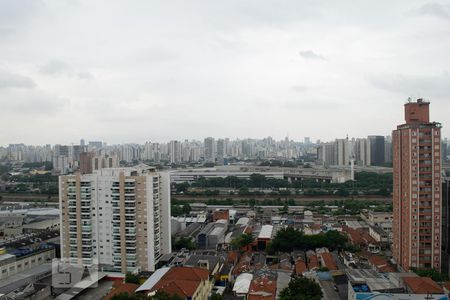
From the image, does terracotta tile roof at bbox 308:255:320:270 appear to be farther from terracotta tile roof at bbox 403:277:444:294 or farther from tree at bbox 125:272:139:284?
tree at bbox 125:272:139:284

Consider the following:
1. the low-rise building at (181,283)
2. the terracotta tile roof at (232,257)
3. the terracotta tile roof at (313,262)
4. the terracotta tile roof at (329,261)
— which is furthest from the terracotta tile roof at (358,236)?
the low-rise building at (181,283)

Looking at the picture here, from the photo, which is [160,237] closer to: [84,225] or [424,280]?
[84,225]

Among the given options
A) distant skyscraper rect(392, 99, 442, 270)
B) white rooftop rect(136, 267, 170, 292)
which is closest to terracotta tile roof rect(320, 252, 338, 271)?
distant skyscraper rect(392, 99, 442, 270)

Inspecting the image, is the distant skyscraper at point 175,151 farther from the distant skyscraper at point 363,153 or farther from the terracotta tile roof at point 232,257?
the terracotta tile roof at point 232,257

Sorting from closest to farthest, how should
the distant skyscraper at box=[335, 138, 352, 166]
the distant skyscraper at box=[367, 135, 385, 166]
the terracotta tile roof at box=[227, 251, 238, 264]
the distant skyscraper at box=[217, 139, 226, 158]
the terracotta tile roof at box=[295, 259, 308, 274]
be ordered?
1. the terracotta tile roof at box=[295, 259, 308, 274]
2. the terracotta tile roof at box=[227, 251, 238, 264]
3. the distant skyscraper at box=[335, 138, 352, 166]
4. the distant skyscraper at box=[367, 135, 385, 166]
5. the distant skyscraper at box=[217, 139, 226, 158]

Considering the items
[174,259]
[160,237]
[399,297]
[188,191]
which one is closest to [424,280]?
[399,297]

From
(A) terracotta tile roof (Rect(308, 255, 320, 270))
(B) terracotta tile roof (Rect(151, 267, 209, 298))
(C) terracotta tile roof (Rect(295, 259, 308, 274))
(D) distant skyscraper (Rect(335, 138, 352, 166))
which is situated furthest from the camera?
(D) distant skyscraper (Rect(335, 138, 352, 166))

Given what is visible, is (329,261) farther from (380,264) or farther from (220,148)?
(220,148)

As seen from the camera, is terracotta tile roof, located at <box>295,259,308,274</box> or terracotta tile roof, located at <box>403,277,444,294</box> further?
terracotta tile roof, located at <box>295,259,308,274</box>
